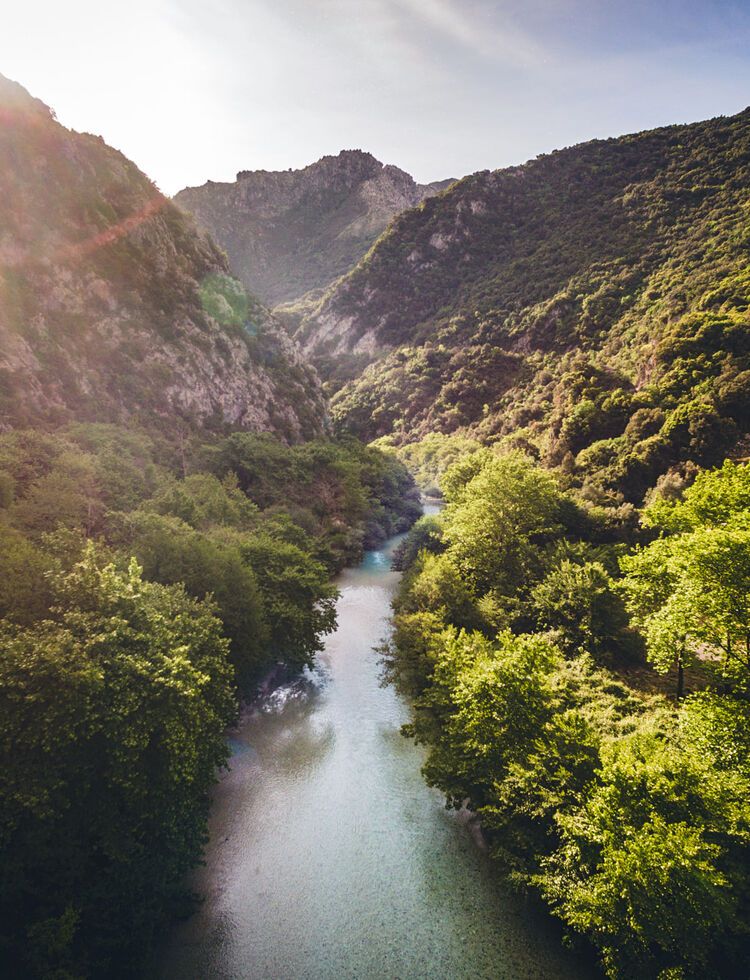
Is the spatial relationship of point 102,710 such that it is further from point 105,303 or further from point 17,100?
point 17,100

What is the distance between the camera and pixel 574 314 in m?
92.8

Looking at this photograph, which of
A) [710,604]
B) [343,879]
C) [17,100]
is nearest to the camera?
[710,604]

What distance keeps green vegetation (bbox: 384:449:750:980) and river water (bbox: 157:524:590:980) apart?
5.76ft

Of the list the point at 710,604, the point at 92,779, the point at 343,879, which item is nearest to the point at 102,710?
the point at 92,779

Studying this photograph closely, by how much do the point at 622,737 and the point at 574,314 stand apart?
93.4 meters

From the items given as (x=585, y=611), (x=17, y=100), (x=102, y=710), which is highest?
(x=17, y=100)

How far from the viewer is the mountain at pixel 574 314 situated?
40.2m

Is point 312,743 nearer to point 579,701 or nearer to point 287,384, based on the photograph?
point 579,701

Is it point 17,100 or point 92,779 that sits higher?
point 17,100

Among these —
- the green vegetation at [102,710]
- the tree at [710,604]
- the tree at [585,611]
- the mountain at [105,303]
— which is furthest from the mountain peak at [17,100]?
the tree at [710,604]

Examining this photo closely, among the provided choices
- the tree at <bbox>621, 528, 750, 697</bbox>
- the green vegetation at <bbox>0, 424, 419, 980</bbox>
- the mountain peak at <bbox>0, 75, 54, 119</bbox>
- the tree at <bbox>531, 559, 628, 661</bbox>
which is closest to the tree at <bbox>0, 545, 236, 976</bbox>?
the green vegetation at <bbox>0, 424, 419, 980</bbox>

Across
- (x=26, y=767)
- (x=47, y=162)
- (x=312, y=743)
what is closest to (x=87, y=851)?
(x=26, y=767)

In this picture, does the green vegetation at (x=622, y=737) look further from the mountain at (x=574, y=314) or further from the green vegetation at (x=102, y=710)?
the mountain at (x=574, y=314)

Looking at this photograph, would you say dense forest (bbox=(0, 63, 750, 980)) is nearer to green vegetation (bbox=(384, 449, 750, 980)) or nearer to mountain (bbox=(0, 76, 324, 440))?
green vegetation (bbox=(384, 449, 750, 980))
